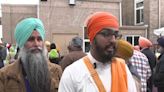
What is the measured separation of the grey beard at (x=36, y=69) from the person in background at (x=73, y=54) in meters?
2.67

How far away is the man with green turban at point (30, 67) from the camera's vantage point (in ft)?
11.2

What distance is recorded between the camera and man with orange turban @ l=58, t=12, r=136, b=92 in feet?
9.69

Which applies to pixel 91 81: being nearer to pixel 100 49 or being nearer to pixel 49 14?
pixel 100 49

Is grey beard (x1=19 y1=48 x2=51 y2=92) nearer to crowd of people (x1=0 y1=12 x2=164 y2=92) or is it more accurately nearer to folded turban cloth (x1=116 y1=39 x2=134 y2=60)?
crowd of people (x1=0 y1=12 x2=164 y2=92)

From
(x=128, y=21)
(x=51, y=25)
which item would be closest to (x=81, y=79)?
(x=51, y=25)

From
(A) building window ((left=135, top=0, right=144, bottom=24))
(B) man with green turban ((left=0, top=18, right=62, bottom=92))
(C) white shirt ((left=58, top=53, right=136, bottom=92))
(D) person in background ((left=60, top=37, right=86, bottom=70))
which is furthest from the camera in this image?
(A) building window ((left=135, top=0, right=144, bottom=24))

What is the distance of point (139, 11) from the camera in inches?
1120

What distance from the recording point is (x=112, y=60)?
10.2 ft

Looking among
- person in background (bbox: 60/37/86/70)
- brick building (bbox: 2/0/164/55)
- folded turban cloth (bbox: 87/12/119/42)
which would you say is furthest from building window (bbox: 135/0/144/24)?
folded turban cloth (bbox: 87/12/119/42)

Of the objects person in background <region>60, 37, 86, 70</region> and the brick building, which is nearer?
person in background <region>60, 37, 86, 70</region>

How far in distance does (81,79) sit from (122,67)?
0.38 meters

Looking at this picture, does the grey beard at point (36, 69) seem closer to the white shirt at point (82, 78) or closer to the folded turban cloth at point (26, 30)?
the folded turban cloth at point (26, 30)

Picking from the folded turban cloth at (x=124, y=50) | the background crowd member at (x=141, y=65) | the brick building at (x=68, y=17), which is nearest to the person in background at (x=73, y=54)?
the background crowd member at (x=141, y=65)

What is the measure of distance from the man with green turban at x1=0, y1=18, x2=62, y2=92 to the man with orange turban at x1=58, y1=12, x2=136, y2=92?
51 cm
